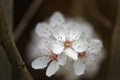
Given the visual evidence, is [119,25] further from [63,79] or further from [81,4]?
[81,4]

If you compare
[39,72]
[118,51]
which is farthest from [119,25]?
[39,72]

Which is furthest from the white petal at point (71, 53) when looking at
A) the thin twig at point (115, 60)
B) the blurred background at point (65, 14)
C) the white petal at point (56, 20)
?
the blurred background at point (65, 14)

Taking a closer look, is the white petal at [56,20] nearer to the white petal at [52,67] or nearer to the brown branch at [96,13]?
the white petal at [52,67]

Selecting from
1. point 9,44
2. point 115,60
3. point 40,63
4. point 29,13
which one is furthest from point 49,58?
point 29,13

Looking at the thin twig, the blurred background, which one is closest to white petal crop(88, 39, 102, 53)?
the thin twig

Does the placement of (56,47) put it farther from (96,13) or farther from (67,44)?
(96,13)

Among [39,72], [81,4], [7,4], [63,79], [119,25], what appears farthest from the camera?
[81,4]

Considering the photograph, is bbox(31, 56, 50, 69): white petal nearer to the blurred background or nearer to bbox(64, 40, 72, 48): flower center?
bbox(64, 40, 72, 48): flower center
